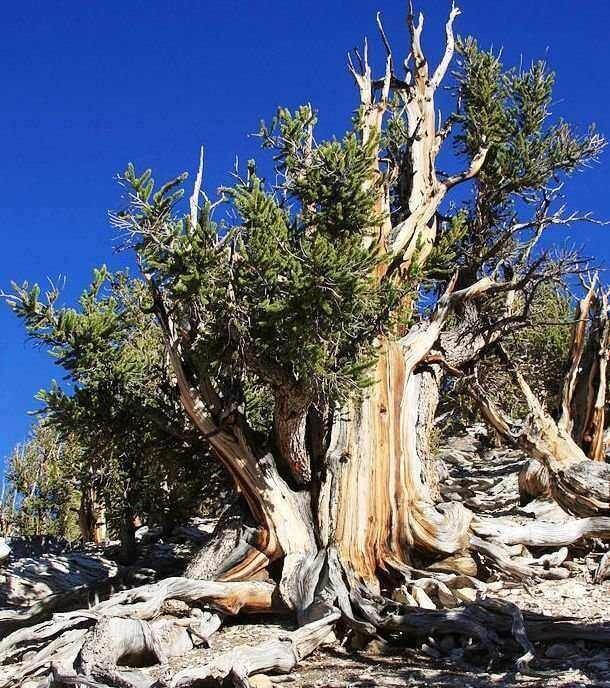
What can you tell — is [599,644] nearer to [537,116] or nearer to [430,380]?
[430,380]

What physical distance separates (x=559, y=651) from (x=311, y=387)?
8.38 ft

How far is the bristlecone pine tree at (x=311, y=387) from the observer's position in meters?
5.71

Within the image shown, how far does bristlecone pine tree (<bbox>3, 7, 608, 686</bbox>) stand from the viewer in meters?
5.71

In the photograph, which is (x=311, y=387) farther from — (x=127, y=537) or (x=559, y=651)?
(x=127, y=537)

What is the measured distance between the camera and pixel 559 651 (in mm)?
4902

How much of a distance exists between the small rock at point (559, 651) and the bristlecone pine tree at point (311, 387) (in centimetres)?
21

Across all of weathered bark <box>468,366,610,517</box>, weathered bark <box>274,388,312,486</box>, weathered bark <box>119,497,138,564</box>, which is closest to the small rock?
weathered bark <box>274,388,312,486</box>

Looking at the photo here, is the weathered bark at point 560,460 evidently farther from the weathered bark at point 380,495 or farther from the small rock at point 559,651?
the small rock at point 559,651

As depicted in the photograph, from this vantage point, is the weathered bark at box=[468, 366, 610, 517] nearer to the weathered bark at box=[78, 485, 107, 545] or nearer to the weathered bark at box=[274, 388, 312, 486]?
the weathered bark at box=[274, 388, 312, 486]

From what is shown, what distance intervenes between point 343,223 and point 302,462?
211cm

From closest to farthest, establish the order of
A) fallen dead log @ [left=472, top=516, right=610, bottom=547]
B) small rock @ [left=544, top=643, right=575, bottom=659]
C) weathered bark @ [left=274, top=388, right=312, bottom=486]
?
small rock @ [left=544, top=643, right=575, bottom=659] → weathered bark @ [left=274, top=388, right=312, bottom=486] → fallen dead log @ [left=472, top=516, right=610, bottom=547]

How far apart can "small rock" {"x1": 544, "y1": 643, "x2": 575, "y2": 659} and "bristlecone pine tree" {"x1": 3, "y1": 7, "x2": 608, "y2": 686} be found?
0.21 meters

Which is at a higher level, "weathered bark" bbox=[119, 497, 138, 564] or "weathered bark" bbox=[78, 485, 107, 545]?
"weathered bark" bbox=[78, 485, 107, 545]

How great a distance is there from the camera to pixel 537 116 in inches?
366
